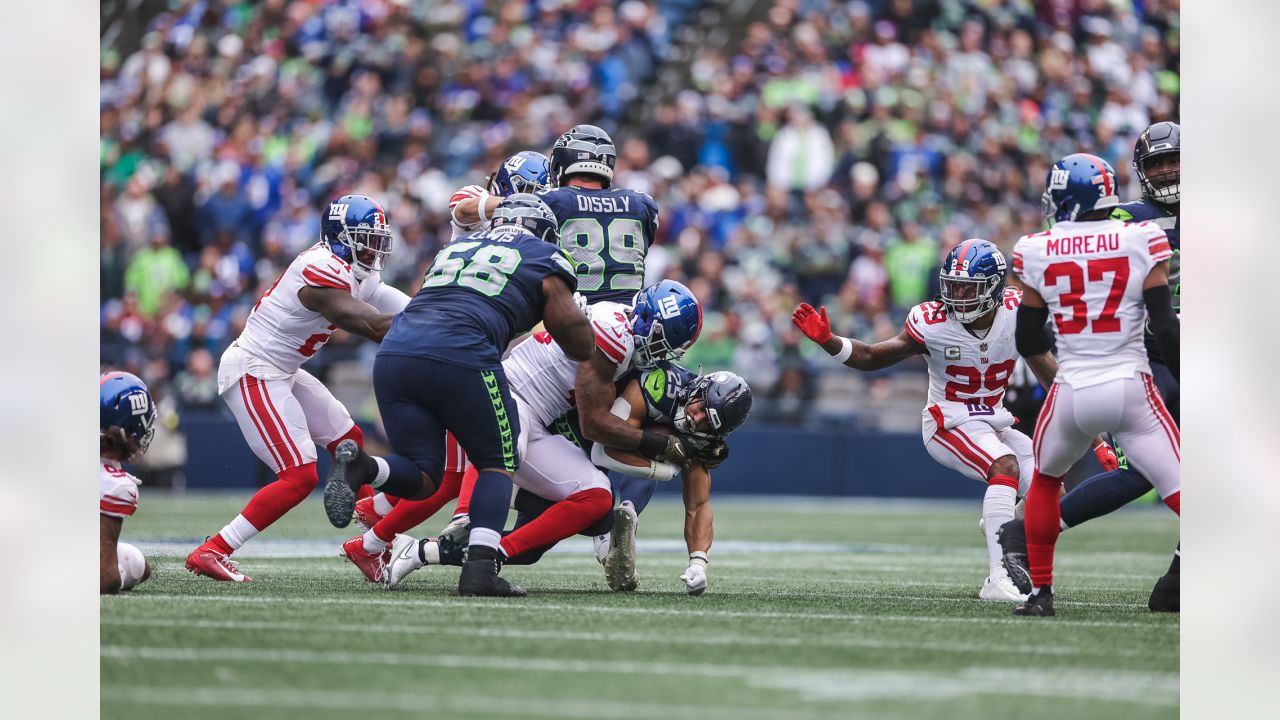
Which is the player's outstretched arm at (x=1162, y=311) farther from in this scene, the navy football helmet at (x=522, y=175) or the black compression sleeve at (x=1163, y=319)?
the navy football helmet at (x=522, y=175)

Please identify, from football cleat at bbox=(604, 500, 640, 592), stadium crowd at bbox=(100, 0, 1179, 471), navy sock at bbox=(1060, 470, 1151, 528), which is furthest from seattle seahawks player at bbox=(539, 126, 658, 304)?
stadium crowd at bbox=(100, 0, 1179, 471)

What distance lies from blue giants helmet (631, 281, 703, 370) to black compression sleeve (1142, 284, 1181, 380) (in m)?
1.80

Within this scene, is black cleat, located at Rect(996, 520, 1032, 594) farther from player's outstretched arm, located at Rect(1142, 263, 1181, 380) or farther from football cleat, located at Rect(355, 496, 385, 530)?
football cleat, located at Rect(355, 496, 385, 530)

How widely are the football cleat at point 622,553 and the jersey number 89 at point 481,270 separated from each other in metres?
1.08

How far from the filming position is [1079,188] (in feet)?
18.9

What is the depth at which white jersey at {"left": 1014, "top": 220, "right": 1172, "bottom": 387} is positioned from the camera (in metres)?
5.62

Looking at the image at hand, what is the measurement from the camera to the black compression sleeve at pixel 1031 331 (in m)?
5.80

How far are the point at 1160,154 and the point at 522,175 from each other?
288cm

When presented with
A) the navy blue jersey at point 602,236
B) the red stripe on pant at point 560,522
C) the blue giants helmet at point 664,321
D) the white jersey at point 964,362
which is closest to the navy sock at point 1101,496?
the white jersey at point 964,362

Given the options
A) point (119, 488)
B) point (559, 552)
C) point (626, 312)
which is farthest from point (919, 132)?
point (119, 488)

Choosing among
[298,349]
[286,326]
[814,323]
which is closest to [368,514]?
[298,349]

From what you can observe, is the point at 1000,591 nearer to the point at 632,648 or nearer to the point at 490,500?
the point at 490,500
